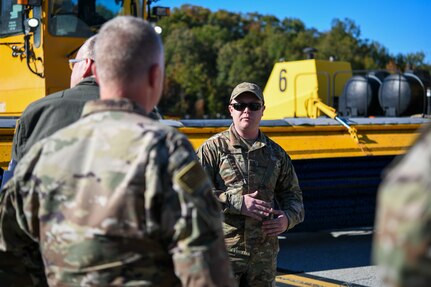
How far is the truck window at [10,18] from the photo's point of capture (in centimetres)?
648

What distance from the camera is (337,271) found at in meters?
6.52

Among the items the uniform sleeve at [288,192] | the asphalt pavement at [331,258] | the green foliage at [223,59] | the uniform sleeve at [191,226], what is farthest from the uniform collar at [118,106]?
the green foliage at [223,59]

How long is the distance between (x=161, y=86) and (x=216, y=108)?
42.8 meters

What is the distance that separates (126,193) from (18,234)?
22.3 inches

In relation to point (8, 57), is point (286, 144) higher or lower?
lower

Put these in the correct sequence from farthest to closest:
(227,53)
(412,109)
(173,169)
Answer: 1. (227,53)
2. (412,109)
3. (173,169)

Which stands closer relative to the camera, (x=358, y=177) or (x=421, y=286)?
(x=421, y=286)

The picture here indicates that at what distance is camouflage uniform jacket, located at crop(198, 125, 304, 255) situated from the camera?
363cm

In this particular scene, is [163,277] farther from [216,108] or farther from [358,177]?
[216,108]

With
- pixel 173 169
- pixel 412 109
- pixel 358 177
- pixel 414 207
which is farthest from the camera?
pixel 412 109

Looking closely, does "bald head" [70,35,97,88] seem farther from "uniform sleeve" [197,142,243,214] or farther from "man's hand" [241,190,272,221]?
"man's hand" [241,190,272,221]

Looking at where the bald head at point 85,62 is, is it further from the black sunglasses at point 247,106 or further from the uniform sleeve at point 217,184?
the black sunglasses at point 247,106

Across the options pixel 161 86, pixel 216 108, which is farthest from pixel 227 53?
pixel 161 86

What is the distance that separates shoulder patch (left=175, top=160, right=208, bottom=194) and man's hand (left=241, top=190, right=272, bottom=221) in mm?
1730
